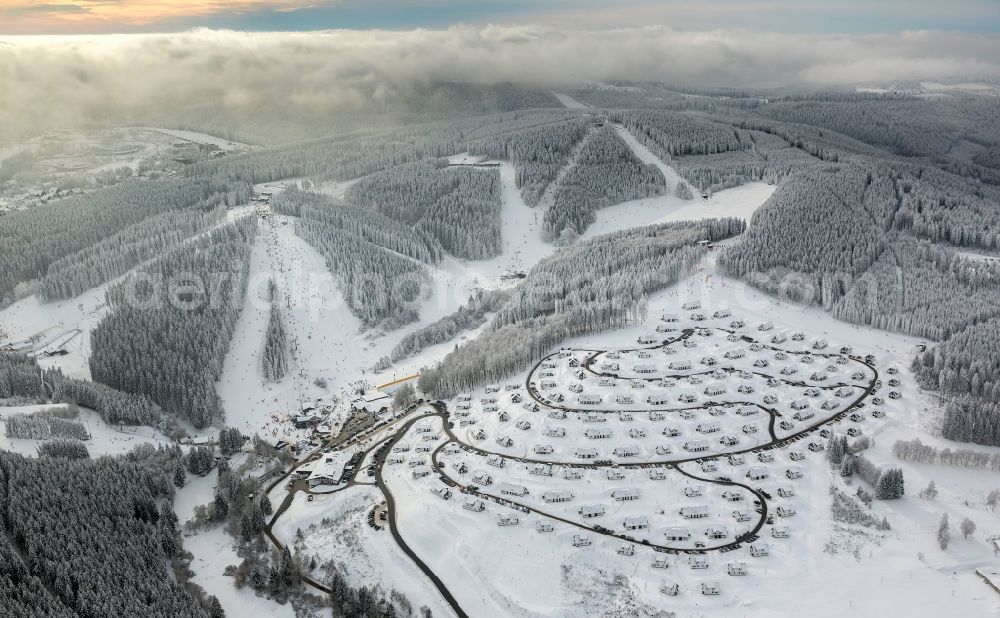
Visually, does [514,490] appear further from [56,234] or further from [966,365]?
[56,234]

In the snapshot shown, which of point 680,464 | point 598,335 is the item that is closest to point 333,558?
point 680,464

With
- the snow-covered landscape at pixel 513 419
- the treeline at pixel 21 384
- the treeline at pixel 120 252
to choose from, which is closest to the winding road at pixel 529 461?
the snow-covered landscape at pixel 513 419

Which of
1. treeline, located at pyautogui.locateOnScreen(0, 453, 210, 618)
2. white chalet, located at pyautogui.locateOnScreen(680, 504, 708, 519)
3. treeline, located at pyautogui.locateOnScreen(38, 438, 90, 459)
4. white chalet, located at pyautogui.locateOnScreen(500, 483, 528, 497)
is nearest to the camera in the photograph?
treeline, located at pyautogui.locateOnScreen(0, 453, 210, 618)

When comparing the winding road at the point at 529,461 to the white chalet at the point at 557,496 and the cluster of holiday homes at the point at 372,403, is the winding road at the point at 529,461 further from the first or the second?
the cluster of holiday homes at the point at 372,403

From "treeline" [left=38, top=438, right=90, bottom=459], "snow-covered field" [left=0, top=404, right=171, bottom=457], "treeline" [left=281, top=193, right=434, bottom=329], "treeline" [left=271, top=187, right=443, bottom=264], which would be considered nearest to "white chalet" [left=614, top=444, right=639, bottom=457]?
"snow-covered field" [left=0, top=404, right=171, bottom=457]

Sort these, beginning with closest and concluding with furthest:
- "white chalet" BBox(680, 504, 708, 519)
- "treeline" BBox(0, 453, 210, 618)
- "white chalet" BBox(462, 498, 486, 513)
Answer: "treeline" BBox(0, 453, 210, 618), "white chalet" BBox(680, 504, 708, 519), "white chalet" BBox(462, 498, 486, 513)

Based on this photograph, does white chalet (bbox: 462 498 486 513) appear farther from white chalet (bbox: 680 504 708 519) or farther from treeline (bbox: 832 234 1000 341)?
treeline (bbox: 832 234 1000 341)

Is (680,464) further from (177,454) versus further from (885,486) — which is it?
(177,454)
